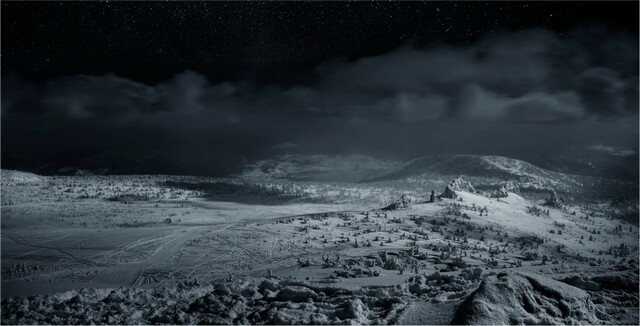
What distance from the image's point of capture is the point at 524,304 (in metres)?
6.67

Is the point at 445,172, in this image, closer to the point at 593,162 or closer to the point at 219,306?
the point at 593,162

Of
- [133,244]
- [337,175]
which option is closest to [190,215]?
[133,244]

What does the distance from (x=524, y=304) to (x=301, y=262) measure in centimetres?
845

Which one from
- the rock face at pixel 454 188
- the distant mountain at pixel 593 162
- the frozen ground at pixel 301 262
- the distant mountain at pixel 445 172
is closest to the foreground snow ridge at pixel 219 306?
the frozen ground at pixel 301 262

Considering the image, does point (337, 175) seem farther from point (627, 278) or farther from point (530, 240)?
point (627, 278)

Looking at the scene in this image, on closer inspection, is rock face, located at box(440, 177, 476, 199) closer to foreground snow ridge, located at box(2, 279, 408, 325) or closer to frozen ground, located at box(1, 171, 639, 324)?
frozen ground, located at box(1, 171, 639, 324)

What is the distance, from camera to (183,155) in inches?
3538

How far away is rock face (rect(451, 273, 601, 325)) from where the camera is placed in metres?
6.07

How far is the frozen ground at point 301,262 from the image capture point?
7306mm

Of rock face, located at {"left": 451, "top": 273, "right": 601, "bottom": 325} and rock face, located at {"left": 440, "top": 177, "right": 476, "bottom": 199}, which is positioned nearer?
rock face, located at {"left": 451, "top": 273, "right": 601, "bottom": 325}

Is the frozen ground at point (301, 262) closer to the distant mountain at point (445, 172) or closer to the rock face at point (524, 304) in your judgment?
the rock face at point (524, 304)

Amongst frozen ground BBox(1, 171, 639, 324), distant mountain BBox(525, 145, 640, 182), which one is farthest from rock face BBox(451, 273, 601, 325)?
distant mountain BBox(525, 145, 640, 182)

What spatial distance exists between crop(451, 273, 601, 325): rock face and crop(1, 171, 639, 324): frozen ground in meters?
0.03

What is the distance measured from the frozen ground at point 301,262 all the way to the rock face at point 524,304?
0.03 metres
